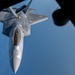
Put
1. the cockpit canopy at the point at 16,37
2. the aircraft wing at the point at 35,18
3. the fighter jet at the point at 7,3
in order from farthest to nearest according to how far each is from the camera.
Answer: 1. the aircraft wing at the point at 35,18
2. the cockpit canopy at the point at 16,37
3. the fighter jet at the point at 7,3

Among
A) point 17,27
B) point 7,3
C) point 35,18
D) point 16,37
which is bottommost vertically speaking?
point 35,18

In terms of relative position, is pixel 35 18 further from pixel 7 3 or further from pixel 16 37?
pixel 7 3

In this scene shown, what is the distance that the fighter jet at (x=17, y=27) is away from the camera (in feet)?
122

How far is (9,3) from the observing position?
2830 mm

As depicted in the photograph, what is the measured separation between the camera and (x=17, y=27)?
4097 centimetres

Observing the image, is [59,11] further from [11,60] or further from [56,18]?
[11,60]

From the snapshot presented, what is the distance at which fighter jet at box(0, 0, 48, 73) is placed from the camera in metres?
37.3

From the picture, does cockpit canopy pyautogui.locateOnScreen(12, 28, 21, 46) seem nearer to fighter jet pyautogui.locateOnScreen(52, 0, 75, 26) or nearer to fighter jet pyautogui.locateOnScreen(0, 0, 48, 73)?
fighter jet pyautogui.locateOnScreen(0, 0, 48, 73)

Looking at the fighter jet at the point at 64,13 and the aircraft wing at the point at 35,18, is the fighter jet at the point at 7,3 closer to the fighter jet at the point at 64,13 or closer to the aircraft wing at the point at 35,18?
the fighter jet at the point at 64,13

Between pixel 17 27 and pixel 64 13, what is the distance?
38256 millimetres

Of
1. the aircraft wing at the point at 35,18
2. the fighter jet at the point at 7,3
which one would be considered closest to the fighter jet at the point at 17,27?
the aircraft wing at the point at 35,18

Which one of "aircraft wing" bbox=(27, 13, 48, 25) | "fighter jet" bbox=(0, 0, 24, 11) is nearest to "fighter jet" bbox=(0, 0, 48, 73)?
"aircraft wing" bbox=(27, 13, 48, 25)

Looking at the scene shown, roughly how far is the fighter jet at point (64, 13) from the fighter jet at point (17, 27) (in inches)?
1212

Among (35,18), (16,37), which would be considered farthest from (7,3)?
(35,18)
